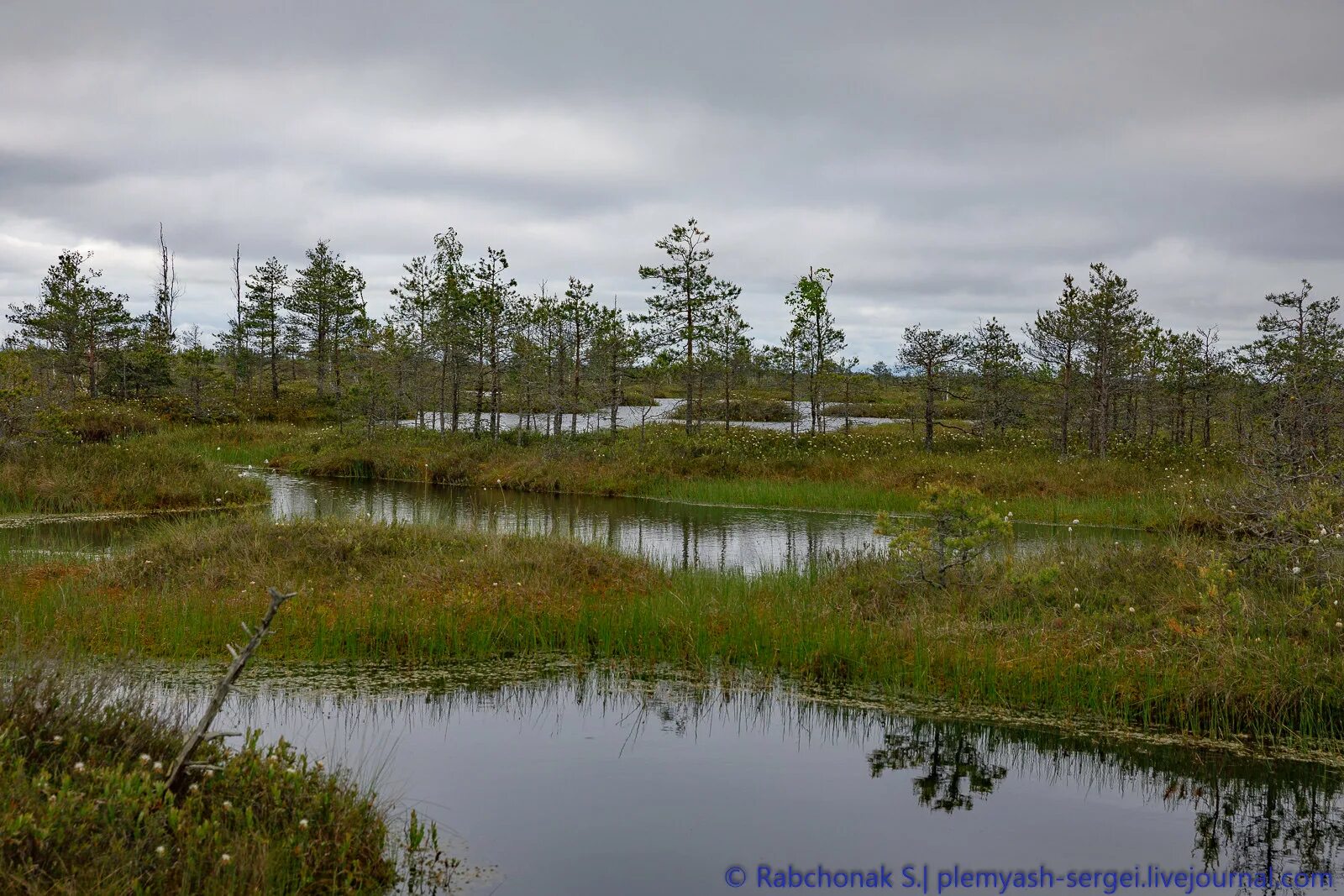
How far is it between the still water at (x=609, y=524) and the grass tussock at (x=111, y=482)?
1.60 meters

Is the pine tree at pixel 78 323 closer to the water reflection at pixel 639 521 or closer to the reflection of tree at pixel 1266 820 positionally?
the water reflection at pixel 639 521

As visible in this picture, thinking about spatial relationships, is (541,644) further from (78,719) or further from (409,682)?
(78,719)

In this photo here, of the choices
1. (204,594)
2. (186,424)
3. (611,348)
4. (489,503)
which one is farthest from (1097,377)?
(186,424)

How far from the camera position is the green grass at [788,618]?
8438 millimetres

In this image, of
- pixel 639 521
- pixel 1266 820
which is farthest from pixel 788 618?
pixel 639 521

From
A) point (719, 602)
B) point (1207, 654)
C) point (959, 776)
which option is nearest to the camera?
point (959, 776)

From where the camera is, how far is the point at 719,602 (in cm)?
1114

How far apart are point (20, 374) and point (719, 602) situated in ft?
71.4

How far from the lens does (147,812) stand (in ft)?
15.1

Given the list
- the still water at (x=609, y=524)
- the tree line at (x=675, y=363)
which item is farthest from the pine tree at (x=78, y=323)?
the still water at (x=609, y=524)

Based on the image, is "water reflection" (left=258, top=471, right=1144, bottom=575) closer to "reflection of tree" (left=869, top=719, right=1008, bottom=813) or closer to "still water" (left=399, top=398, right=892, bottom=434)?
"reflection of tree" (left=869, top=719, right=1008, bottom=813)

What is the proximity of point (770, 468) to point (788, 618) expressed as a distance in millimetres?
20526

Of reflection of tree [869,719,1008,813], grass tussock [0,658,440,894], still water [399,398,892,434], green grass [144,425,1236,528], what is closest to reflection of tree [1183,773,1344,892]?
reflection of tree [869,719,1008,813]

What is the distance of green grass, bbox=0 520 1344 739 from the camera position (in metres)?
8.44
